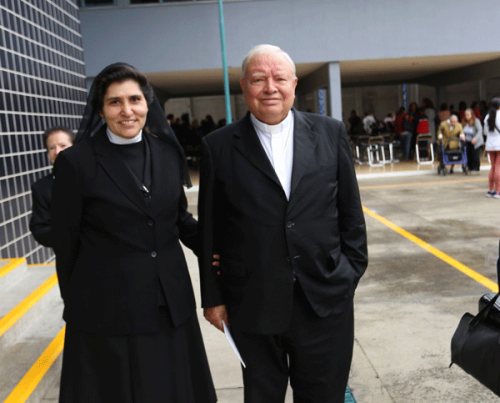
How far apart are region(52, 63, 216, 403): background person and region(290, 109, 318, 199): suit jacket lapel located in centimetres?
54

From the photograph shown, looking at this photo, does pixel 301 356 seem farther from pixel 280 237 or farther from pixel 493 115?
pixel 493 115

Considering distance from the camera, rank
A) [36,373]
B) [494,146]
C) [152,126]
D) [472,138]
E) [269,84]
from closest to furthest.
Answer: [269,84] < [152,126] < [36,373] < [494,146] < [472,138]

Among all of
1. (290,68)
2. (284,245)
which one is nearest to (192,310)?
(284,245)

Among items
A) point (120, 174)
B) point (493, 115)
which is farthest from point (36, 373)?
point (493, 115)

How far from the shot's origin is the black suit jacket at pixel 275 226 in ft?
6.86

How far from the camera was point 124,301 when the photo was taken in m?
2.15

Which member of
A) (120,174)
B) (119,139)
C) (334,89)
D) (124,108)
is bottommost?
(120,174)

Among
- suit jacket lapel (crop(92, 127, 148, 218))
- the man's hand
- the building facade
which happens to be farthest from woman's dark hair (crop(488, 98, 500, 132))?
suit jacket lapel (crop(92, 127, 148, 218))

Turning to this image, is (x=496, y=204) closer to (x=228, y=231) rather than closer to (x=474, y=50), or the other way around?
(x=474, y=50)

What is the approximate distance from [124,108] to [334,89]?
39.6 feet

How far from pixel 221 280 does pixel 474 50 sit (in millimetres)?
13104

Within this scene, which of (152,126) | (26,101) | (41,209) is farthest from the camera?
(26,101)

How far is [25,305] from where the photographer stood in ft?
13.6

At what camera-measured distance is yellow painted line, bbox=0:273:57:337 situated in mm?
3746
